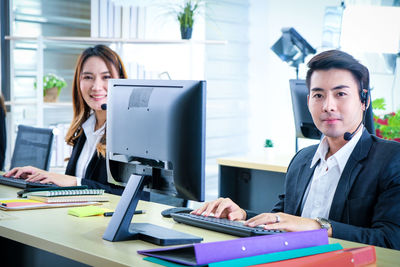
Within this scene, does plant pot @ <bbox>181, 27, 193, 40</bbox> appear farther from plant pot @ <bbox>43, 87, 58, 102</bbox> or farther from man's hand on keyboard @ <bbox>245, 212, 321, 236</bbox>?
man's hand on keyboard @ <bbox>245, 212, 321, 236</bbox>

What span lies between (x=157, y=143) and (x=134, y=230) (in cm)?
28

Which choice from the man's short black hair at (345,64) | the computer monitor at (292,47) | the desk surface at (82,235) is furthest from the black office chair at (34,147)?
the computer monitor at (292,47)

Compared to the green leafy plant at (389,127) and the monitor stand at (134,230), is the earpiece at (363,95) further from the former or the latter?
the green leafy plant at (389,127)

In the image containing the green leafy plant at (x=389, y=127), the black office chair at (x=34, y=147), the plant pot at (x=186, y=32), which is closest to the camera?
the green leafy plant at (x=389, y=127)

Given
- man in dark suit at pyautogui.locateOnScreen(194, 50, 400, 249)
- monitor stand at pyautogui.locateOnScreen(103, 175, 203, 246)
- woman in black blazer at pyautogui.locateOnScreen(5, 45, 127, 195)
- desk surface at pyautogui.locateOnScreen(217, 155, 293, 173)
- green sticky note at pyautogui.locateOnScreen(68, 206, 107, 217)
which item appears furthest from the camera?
desk surface at pyautogui.locateOnScreen(217, 155, 293, 173)

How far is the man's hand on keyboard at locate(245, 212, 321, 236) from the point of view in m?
1.81

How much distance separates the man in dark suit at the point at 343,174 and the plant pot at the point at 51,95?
115 inches

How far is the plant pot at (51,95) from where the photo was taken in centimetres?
473

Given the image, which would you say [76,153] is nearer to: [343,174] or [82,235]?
[82,235]

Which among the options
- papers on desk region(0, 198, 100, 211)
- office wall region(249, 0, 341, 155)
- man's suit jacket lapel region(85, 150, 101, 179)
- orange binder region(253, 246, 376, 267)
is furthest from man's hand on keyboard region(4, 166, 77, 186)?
office wall region(249, 0, 341, 155)

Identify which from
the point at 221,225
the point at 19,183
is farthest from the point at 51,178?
the point at 221,225

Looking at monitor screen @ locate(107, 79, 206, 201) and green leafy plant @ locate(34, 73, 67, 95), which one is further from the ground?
green leafy plant @ locate(34, 73, 67, 95)

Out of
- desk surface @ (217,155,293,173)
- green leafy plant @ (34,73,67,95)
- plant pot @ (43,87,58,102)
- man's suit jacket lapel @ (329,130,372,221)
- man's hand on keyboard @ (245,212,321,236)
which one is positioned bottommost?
desk surface @ (217,155,293,173)

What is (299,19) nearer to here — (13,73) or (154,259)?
(13,73)
